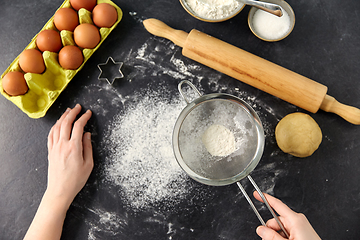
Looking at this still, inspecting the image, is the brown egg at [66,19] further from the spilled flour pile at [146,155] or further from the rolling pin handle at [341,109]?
the rolling pin handle at [341,109]

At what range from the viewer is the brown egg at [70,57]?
1043 mm

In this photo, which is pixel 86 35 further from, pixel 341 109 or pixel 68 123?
pixel 341 109

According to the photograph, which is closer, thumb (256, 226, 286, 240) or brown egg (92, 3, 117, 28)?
thumb (256, 226, 286, 240)

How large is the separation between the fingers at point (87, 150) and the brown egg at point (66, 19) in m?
0.49

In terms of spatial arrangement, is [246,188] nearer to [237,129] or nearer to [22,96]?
[237,129]

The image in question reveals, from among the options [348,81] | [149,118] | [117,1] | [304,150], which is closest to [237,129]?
[304,150]

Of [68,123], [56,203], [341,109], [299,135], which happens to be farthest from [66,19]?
[341,109]

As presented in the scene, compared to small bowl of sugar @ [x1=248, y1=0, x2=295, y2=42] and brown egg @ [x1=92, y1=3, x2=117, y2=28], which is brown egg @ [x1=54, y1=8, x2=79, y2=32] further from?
small bowl of sugar @ [x1=248, y1=0, x2=295, y2=42]

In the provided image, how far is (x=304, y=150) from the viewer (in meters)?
1.02

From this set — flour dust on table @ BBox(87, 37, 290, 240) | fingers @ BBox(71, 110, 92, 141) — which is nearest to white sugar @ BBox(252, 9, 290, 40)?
flour dust on table @ BBox(87, 37, 290, 240)

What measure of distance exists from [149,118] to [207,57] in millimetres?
386

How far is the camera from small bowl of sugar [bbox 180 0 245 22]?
3.34 feet

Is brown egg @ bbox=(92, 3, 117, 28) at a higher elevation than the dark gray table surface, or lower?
higher

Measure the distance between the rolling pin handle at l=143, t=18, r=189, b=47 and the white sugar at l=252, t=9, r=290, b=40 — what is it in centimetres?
32
